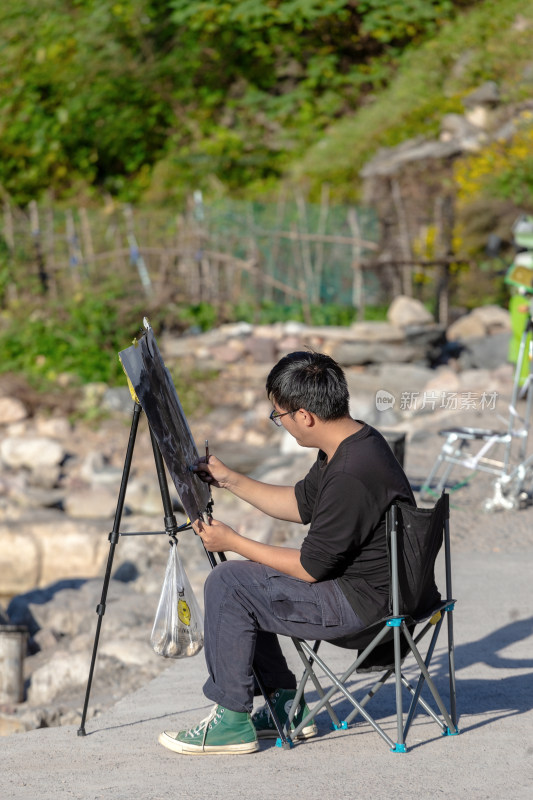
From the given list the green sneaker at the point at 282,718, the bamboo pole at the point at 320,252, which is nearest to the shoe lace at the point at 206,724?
the green sneaker at the point at 282,718

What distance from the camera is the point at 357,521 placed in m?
3.15

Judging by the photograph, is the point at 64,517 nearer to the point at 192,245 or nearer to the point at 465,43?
the point at 192,245


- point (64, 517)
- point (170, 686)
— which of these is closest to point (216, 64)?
point (64, 517)

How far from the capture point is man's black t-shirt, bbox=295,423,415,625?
3.15 meters

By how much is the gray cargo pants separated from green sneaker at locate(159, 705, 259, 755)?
52mm

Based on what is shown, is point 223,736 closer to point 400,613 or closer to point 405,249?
point 400,613

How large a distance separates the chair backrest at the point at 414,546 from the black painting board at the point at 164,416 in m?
0.69

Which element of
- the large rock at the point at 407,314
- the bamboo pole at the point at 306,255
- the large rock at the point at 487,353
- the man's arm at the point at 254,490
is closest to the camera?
the man's arm at the point at 254,490

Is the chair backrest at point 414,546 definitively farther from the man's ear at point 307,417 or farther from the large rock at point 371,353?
the large rock at point 371,353

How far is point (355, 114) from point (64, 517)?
576 inches

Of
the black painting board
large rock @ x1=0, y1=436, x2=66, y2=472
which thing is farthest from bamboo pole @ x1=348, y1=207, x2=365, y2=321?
the black painting board

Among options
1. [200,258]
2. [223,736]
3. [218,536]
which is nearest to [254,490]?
[218,536]

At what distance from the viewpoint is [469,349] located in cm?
1317

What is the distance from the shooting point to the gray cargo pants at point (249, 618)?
3240 mm
